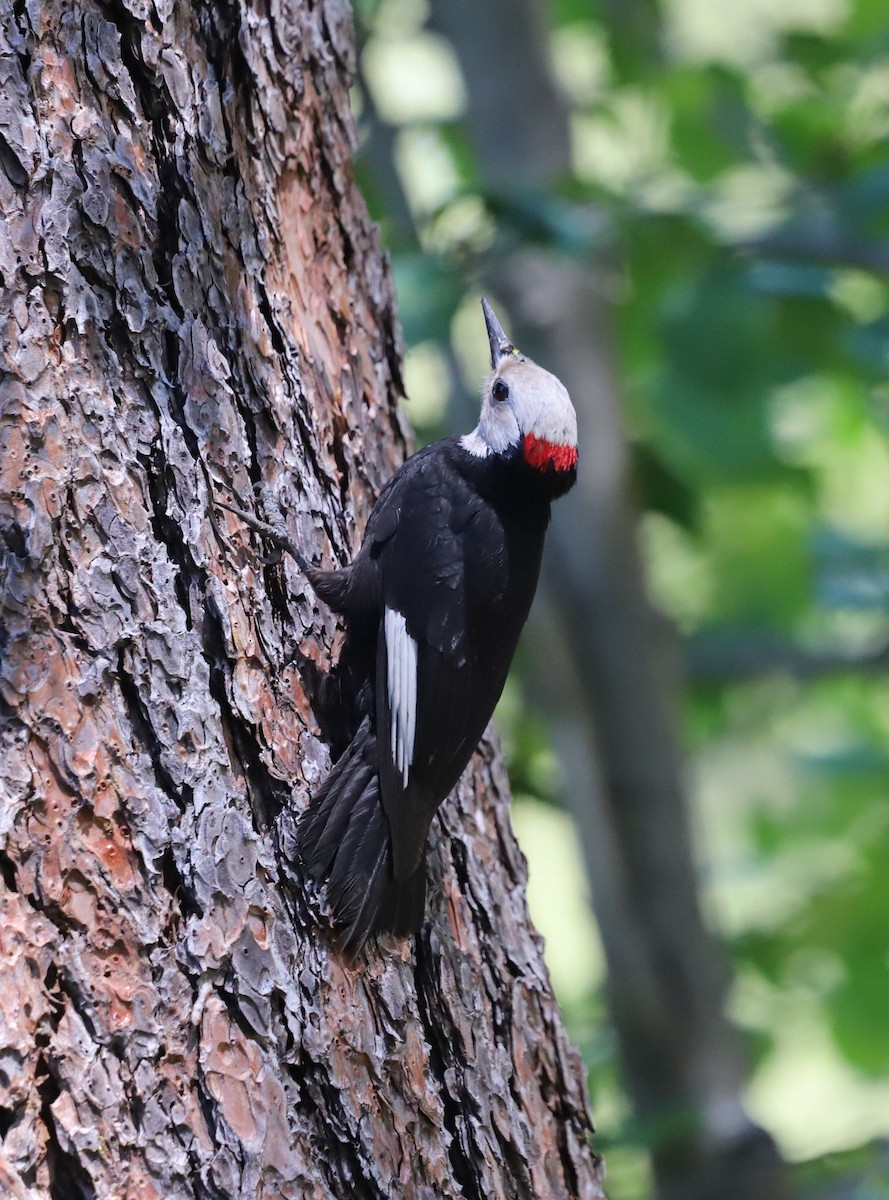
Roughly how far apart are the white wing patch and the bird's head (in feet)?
1.50

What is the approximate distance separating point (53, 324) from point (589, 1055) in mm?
2680

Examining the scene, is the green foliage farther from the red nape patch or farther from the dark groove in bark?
the dark groove in bark

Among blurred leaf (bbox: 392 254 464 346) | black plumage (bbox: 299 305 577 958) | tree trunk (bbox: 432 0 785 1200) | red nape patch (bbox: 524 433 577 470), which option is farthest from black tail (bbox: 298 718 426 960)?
tree trunk (bbox: 432 0 785 1200)

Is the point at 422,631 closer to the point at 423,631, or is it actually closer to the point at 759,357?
the point at 423,631

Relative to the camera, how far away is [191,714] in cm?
142

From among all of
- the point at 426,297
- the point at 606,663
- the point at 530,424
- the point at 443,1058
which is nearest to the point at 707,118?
the point at 426,297

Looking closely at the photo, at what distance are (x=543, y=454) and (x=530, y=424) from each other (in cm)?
7

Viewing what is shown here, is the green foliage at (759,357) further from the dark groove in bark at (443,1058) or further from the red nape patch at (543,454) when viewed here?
the dark groove in bark at (443,1058)

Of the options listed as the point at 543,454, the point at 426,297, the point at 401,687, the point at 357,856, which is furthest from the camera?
the point at 426,297

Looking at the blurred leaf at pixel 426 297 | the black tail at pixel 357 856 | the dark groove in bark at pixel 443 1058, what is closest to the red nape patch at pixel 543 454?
the blurred leaf at pixel 426 297

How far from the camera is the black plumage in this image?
1.61 metres

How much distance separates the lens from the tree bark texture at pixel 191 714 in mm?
1282

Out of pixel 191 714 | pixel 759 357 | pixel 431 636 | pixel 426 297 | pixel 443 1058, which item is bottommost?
pixel 443 1058

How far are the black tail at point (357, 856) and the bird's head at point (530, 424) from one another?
0.72 m
